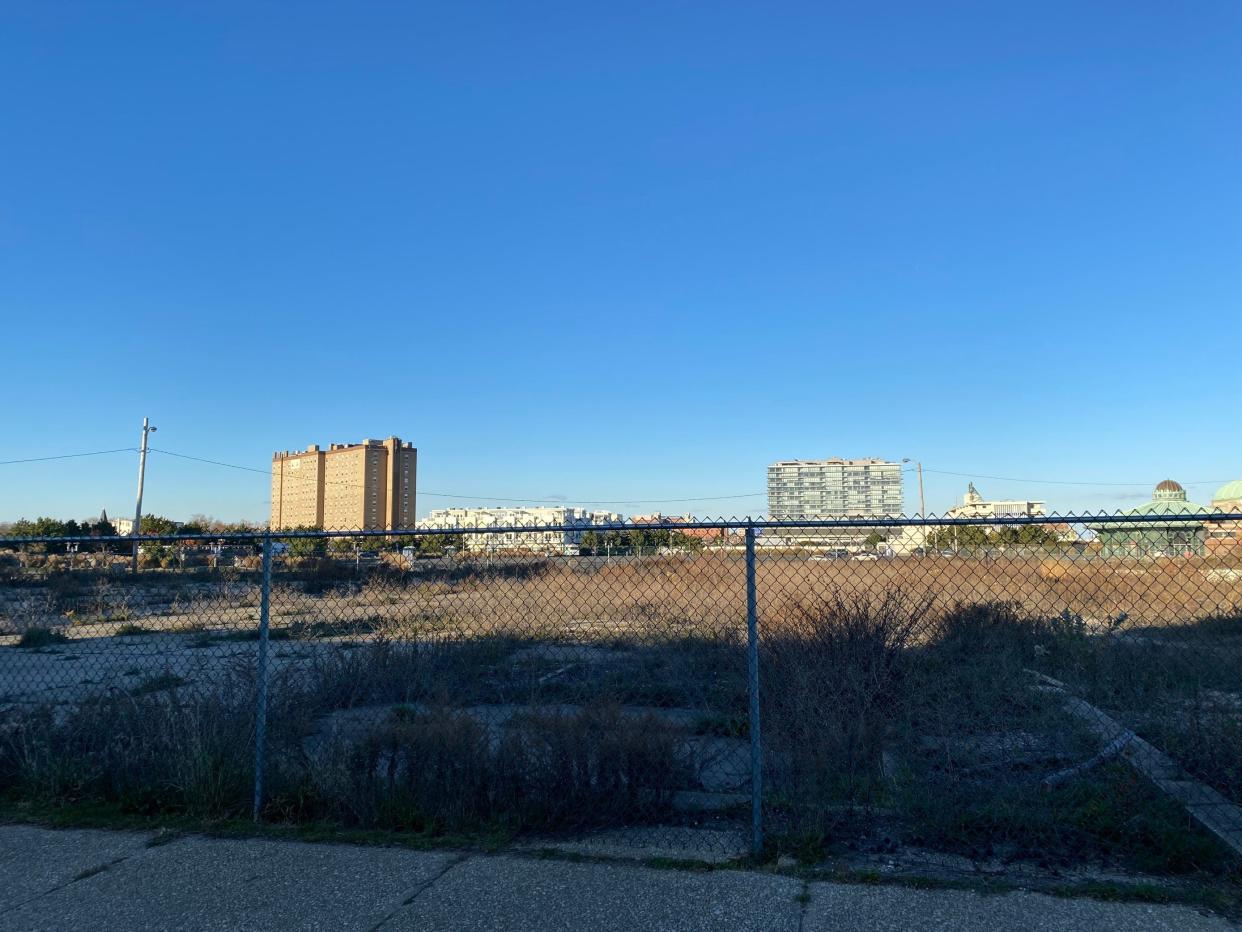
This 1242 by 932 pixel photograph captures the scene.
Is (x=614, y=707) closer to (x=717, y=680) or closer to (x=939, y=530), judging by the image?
(x=939, y=530)

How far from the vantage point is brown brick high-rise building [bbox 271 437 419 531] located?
95.2 meters

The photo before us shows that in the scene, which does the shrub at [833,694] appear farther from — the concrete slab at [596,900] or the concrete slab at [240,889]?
the concrete slab at [240,889]

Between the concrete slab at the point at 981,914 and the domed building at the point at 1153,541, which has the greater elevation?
the domed building at the point at 1153,541

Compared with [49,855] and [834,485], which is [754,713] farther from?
[834,485]

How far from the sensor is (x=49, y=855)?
484cm

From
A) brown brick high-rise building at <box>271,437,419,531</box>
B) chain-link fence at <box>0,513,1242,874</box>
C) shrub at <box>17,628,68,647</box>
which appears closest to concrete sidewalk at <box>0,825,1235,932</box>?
chain-link fence at <box>0,513,1242,874</box>

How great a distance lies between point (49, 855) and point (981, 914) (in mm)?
5019

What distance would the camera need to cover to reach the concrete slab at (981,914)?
12.2ft

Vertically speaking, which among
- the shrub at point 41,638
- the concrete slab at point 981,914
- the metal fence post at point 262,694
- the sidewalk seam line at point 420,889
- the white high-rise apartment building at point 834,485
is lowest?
the sidewalk seam line at point 420,889

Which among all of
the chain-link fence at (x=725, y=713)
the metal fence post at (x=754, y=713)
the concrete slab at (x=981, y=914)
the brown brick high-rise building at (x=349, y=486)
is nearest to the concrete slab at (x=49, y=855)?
the chain-link fence at (x=725, y=713)

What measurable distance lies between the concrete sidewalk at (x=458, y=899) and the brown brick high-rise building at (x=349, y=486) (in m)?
90.5

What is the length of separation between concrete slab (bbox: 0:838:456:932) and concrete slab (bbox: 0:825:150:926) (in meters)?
0.12

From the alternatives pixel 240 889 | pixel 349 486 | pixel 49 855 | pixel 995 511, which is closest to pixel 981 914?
pixel 240 889

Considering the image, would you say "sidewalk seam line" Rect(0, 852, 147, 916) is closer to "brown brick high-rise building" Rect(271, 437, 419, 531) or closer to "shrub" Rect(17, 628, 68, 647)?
"shrub" Rect(17, 628, 68, 647)
